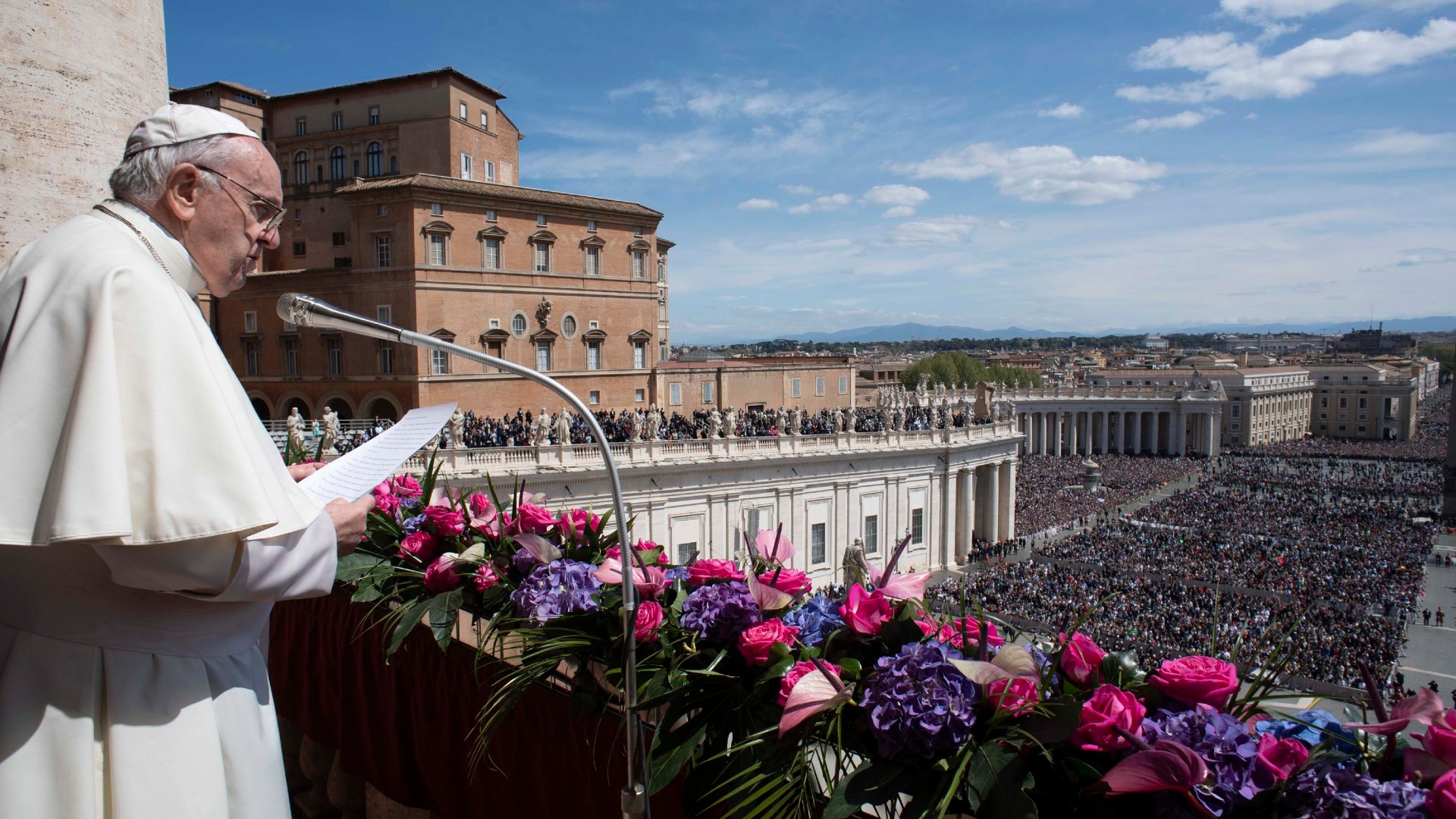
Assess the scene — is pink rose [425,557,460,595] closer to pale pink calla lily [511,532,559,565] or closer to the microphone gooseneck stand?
pale pink calla lily [511,532,559,565]

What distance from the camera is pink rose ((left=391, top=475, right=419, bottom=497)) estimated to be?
6.64 meters

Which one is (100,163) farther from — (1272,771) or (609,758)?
(1272,771)

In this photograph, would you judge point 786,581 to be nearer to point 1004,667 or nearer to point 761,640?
point 761,640

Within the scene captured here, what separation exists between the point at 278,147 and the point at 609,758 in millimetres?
42533

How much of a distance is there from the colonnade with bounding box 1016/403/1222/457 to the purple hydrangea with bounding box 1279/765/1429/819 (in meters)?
99.0

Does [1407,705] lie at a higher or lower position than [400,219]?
lower

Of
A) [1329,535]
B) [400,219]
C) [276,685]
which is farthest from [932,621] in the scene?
[1329,535]

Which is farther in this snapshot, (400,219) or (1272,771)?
(400,219)

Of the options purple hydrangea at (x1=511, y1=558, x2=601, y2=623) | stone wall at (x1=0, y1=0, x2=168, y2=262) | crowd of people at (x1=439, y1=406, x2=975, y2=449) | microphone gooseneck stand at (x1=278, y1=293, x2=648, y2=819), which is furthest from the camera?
crowd of people at (x1=439, y1=406, x2=975, y2=449)

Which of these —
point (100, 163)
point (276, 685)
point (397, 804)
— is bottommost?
point (397, 804)

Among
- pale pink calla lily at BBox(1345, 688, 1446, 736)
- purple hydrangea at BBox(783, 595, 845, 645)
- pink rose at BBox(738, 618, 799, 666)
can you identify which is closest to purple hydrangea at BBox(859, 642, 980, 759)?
pink rose at BBox(738, 618, 799, 666)

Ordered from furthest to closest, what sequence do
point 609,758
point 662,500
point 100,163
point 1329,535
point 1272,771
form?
point 1329,535
point 662,500
point 100,163
point 609,758
point 1272,771

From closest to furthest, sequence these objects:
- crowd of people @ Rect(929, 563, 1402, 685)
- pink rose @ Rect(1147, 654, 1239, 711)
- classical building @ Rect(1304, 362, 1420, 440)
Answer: pink rose @ Rect(1147, 654, 1239, 711), crowd of people @ Rect(929, 563, 1402, 685), classical building @ Rect(1304, 362, 1420, 440)

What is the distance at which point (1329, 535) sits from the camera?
43.6 meters
